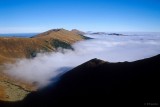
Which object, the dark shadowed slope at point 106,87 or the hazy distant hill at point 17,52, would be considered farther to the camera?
the hazy distant hill at point 17,52

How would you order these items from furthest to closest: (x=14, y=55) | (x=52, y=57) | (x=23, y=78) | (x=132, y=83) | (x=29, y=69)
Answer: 1. (x=52, y=57)
2. (x=14, y=55)
3. (x=29, y=69)
4. (x=23, y=78)
5. (x=132, y=83)

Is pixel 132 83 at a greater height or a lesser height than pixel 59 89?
greater

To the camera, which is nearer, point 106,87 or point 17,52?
point 106,87

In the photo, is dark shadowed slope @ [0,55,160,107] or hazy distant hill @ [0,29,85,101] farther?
hazy distant hill @ [0,29,85,101]

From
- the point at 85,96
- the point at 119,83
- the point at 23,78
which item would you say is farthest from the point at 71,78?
the point at 23,78

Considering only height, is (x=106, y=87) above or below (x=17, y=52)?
below

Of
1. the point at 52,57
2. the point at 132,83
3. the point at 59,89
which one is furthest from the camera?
the point at 52,57

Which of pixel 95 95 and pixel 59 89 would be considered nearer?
pixel 95 95

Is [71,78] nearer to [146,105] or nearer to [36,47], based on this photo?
[146,105]
